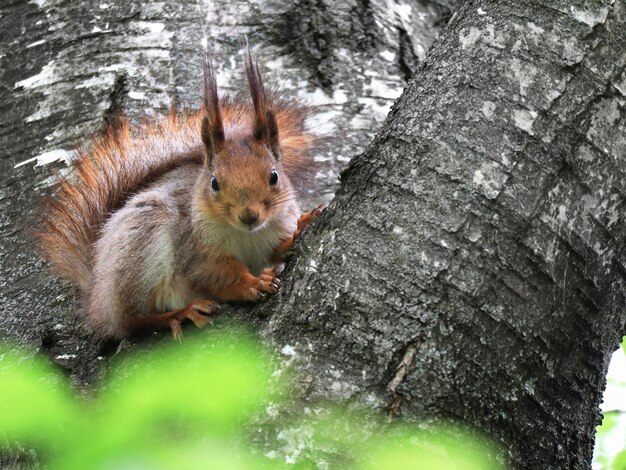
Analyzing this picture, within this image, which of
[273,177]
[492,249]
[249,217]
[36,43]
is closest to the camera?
[492,249]

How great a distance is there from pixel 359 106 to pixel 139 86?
64 centimetres

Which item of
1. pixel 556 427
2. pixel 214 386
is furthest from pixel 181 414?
pixel 556 427

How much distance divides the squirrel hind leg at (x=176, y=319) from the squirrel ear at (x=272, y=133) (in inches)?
22.4

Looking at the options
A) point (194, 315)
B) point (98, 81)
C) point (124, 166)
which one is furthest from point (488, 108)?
point (98, 81)

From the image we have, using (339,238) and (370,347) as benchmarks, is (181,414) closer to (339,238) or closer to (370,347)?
(370,347)

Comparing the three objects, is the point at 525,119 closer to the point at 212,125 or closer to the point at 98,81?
the point at 212,125

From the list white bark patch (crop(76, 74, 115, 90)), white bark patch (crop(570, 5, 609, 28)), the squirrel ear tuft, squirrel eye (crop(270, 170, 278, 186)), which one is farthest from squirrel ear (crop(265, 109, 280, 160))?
white bark patch (crop(570, 5, 609, 28))

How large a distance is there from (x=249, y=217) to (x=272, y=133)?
30 cm

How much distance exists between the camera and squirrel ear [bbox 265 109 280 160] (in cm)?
221

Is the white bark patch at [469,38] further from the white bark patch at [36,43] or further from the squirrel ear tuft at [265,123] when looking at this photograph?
the white bark patch at [36,43]

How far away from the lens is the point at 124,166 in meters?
2.17

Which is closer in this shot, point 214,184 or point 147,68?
point 214,184

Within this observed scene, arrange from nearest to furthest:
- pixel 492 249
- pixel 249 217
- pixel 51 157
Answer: pixel 492 249
pixel 249 217
pixel 51 157

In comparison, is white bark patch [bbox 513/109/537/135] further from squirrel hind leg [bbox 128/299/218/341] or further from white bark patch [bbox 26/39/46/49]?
white bark patch [bbox 26/39/46/49]
